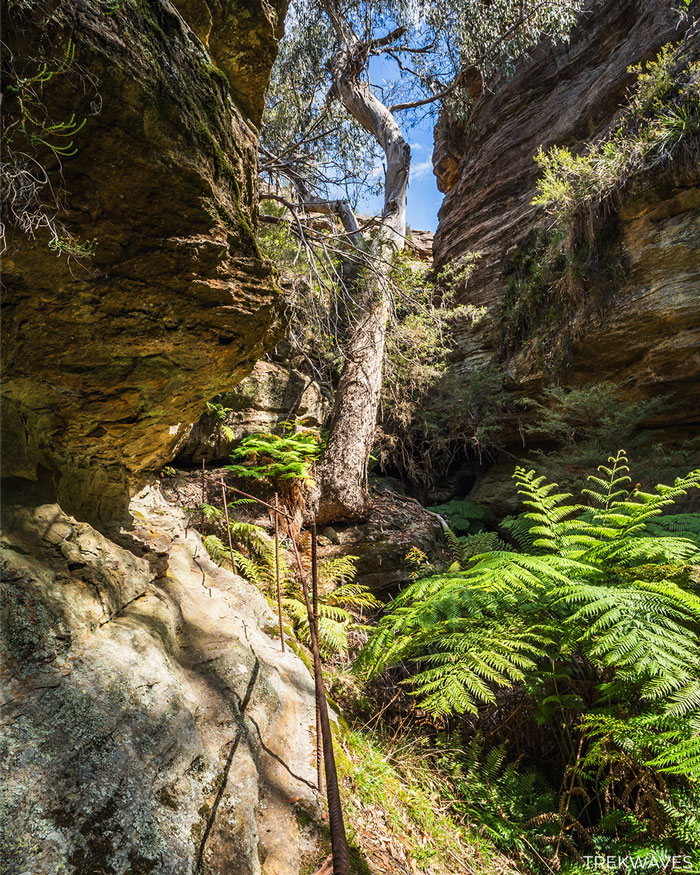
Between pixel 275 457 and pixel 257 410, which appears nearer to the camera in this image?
pixel 275 457

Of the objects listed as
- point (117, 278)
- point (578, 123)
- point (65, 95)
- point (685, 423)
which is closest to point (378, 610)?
point (117, 278)

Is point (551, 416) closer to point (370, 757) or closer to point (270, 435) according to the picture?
point (270, 435)

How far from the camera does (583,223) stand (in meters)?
6.57

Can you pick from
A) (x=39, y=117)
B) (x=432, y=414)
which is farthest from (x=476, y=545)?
(x=39, y=117)

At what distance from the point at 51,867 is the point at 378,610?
12.8ft

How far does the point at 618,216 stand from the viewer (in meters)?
6.18

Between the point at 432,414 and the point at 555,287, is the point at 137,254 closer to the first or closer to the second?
the point at 432,414

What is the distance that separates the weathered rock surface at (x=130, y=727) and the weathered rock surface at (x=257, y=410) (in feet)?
10.8

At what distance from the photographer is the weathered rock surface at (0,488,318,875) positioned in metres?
1.24

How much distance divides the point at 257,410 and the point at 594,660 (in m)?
5.19

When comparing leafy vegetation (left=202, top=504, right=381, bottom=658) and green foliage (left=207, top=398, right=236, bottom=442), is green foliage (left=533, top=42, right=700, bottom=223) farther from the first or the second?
leafy vegetation (left=202, top=504, right=381, bottom=658)

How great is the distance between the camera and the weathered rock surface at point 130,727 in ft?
4.08

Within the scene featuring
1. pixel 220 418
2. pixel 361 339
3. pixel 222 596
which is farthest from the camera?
pixel 361 339

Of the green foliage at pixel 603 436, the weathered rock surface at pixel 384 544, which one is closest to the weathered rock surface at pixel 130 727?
the weathered rock surface at pixel 384 544
